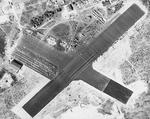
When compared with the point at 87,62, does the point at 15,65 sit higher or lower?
lower

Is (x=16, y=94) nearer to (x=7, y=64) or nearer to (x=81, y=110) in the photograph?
(x=7, y=64)

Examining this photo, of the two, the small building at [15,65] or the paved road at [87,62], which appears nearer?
the small building at [15,65]

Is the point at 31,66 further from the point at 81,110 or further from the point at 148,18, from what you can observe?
the point at 148,18

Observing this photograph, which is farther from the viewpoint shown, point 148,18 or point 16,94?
point 148,18

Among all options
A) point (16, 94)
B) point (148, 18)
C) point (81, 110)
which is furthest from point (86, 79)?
point (148, 18)

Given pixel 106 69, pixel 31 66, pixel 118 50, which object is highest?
pixel 118 50

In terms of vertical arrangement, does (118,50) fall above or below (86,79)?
above

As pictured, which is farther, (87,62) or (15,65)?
(87,62)

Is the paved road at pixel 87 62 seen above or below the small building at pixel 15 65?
above
